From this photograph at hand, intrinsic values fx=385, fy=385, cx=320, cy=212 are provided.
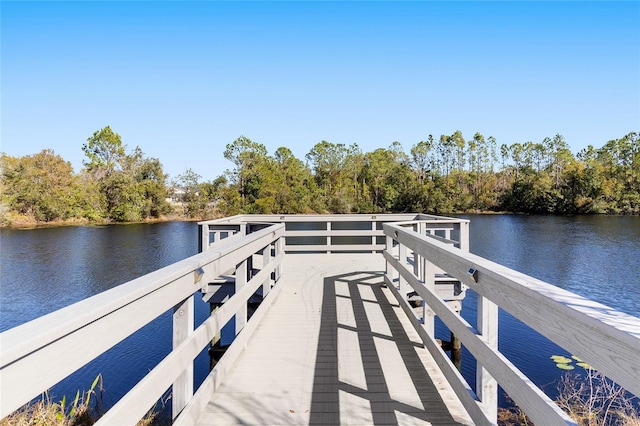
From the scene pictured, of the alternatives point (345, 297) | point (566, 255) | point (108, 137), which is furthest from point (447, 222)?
point (108, 137)

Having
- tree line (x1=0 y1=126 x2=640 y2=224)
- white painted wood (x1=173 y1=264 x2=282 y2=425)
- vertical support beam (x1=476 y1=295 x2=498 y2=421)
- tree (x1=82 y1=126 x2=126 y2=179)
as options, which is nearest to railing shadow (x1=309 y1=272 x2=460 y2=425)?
vertical support beam (x1=476 y1=295 x2=498 y2=421)

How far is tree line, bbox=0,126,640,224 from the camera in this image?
39781 millimetres

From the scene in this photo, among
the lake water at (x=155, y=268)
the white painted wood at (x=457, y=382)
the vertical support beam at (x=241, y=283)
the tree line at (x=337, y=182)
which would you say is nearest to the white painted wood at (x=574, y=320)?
the white painted wood at (x=457, y=382)

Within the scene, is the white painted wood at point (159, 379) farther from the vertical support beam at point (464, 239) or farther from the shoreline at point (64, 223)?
the shoreline at point (64, 223)

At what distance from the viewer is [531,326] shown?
1.54 m

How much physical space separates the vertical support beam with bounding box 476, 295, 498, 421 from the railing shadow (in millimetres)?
321

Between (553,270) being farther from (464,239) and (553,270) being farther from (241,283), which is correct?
(241,283)

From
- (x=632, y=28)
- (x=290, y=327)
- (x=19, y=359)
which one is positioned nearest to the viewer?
(x=19, y=359)

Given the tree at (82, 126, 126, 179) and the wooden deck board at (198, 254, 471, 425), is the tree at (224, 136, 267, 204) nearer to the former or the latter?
the tree at (82, 126, 126, 179)

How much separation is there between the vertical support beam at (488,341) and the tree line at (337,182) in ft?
131

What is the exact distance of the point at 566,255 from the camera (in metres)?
17.9

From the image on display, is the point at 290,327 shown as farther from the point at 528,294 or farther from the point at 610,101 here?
the point at 610,101

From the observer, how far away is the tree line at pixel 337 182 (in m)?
39.8

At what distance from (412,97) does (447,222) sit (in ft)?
78.8
